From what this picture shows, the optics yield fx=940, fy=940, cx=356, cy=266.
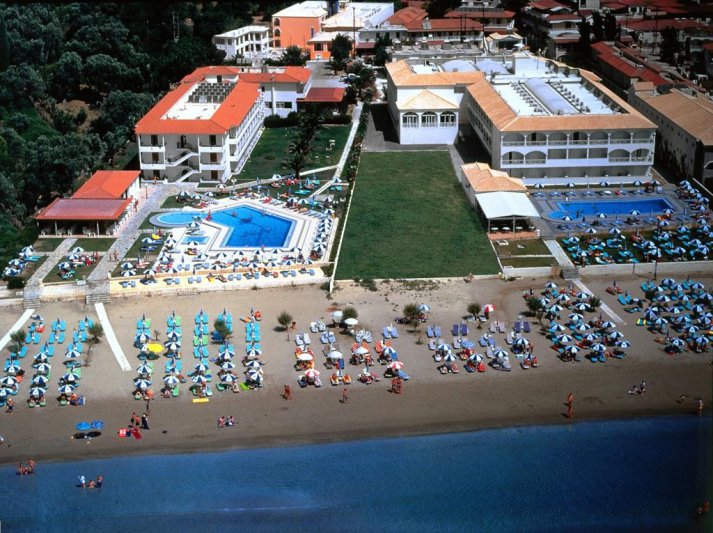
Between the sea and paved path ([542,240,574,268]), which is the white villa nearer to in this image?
paved path ([542,240,574,268])

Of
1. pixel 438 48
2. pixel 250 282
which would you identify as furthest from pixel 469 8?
pixel 250 282

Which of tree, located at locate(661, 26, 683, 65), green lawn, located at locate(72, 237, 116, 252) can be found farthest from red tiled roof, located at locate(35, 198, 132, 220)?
tree, located at locate(661, 26, 683, 65)

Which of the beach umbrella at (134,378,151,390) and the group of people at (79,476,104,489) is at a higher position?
the beach umbrella at (134,378,151,390)

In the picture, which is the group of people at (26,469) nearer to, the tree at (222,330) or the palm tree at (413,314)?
the tree at (222,330)

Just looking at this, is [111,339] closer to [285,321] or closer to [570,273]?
[285,321]

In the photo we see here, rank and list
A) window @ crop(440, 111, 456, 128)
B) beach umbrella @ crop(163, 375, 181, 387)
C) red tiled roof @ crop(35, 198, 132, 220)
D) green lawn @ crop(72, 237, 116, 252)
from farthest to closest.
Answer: window @ crop(440, 111, 456, 128) < red tiled roof @ crop(35, 198, 132, 220) < green lawn @ crop(72, 237, 116, 252) < beach umbrella @ crop(163, 375, 181, 387)

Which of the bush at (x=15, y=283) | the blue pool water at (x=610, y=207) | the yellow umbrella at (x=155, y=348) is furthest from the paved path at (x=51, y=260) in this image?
the blue pool water at (x=610, y=207)

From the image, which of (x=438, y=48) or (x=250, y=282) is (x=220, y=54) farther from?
(x=250, y=282)
